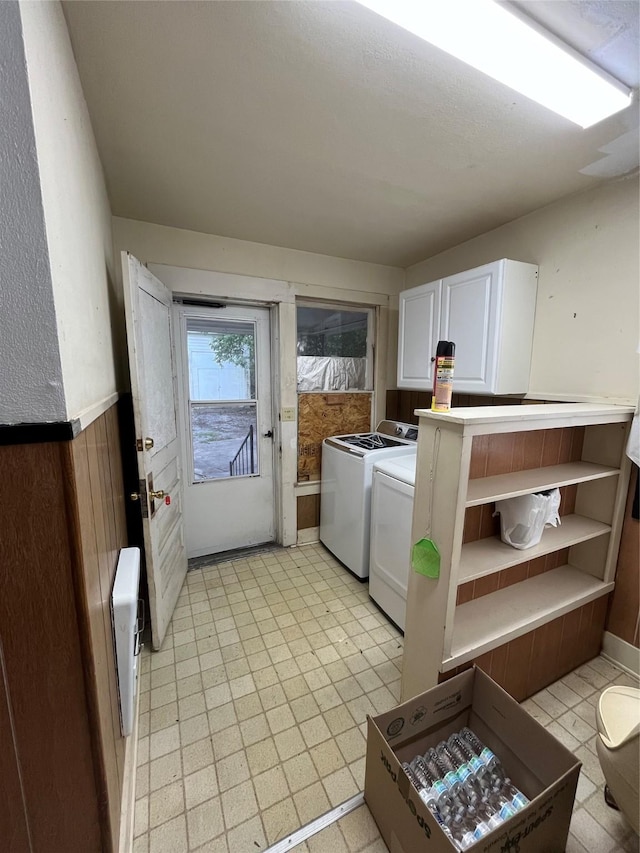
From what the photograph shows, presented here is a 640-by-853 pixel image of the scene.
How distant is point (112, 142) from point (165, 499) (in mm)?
1702

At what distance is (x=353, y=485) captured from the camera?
2.41 metres

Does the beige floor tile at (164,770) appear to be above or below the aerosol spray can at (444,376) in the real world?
below

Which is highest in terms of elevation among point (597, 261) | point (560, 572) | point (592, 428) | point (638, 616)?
point (597, 261)

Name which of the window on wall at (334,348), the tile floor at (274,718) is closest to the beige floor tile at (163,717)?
the tile floor at (274,718)

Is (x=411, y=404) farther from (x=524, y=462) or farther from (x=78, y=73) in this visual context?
(x=78, y=73)

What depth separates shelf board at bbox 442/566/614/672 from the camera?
53.6 inches

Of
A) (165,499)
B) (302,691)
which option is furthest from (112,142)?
(302,691)

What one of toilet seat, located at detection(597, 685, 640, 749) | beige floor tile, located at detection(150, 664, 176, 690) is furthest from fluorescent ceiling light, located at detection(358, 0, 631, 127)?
beige floor tile, located at detection(150, 664, 176, 690)

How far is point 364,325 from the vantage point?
10.0 ft

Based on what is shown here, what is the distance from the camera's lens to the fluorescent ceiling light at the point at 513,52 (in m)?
0.87

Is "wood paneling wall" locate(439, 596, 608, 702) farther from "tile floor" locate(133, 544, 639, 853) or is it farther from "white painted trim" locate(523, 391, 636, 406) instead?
"white painted trim" locate(523, 391, 636, 406)

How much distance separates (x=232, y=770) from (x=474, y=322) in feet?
7.96

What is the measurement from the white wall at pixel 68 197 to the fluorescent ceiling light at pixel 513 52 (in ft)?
2.48

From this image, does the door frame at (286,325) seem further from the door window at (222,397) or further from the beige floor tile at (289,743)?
the beige floor tile at (289,743)
